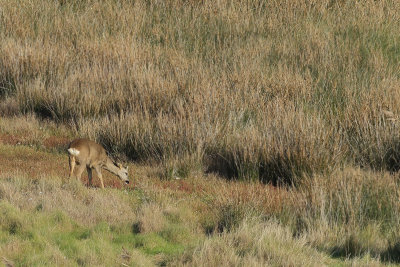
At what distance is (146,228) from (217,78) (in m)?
7.66

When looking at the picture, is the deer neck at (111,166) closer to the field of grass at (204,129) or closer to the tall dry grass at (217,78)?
the field of grass at (204,129)

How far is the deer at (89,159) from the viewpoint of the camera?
1060cm

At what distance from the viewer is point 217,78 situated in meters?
15.5

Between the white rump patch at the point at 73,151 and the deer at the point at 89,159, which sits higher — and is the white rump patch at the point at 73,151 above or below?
above

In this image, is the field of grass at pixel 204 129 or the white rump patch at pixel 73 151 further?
the white rump patch at pixel 73 151

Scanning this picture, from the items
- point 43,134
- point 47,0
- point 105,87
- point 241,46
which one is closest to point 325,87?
point 241,46

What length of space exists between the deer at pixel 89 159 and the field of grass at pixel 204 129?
14.8 inches

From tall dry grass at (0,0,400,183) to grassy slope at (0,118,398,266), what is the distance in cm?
185

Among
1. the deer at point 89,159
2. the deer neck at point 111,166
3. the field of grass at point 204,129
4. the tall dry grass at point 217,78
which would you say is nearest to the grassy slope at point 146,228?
the field of grass at point 204,129

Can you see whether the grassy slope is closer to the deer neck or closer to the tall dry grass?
the deer neck

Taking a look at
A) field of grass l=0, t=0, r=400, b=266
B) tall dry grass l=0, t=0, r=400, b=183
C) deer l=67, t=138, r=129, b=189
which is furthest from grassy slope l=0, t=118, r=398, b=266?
tall dry grass l=0, t=0, r=400, b=183

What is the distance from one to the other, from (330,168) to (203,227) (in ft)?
10.9

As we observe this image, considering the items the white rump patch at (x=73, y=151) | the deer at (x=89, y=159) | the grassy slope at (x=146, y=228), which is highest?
the grassy slope at (x=146, y=228)

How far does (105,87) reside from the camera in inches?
608
